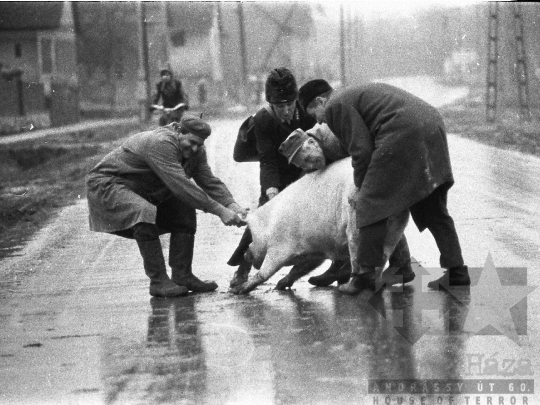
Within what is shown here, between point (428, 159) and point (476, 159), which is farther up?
point (428, 159)

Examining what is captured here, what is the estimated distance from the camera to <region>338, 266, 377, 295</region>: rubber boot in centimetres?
716

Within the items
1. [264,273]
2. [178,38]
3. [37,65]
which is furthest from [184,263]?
[178,38]

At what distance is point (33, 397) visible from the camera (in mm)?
5344

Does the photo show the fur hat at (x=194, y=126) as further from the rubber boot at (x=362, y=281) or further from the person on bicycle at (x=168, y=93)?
the person on bicycle at (x=168, y=93)

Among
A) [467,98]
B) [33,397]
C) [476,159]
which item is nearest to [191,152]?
[33,397]

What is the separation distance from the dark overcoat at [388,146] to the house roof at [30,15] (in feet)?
96.9

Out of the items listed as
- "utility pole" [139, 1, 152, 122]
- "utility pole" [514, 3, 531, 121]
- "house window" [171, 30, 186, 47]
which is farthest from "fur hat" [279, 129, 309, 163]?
"house window" [171, 30, 186, 47]

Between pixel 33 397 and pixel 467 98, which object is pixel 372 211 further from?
pixel 467 98

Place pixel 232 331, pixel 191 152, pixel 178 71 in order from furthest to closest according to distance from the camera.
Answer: pixel 178 71, pixel 191 152, pixel 232 331

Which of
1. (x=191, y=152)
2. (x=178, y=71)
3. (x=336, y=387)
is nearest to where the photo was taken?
(x=336, y=387)

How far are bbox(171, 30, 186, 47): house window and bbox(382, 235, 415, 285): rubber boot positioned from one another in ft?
166

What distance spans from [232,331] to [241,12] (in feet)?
139

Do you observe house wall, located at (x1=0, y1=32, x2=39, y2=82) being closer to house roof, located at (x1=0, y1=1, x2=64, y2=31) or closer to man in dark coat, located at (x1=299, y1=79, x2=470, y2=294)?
house roof, located at (x1=0, y1=1, x2=64, y2=31)

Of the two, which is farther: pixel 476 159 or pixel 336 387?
pixel 476 159
